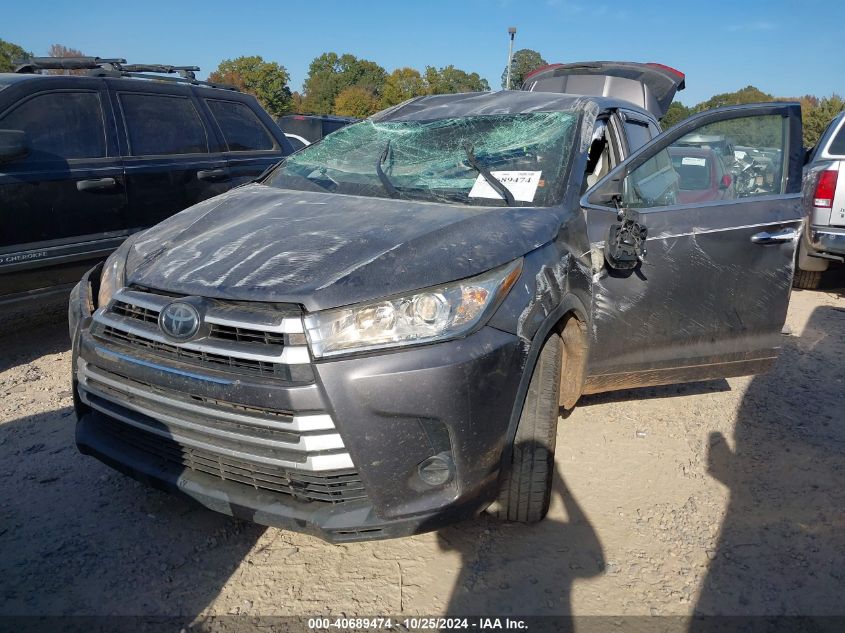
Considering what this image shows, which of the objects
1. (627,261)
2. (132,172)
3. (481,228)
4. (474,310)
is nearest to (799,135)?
(627,261)

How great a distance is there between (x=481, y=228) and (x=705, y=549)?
162 centimetres

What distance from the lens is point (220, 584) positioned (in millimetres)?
2330

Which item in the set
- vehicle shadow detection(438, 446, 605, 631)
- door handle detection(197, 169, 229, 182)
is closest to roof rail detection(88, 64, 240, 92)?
door handle detection(197, 169, 229, 182)

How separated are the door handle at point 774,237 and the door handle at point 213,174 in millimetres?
4033

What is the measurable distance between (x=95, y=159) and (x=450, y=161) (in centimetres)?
283

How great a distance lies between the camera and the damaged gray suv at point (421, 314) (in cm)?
202

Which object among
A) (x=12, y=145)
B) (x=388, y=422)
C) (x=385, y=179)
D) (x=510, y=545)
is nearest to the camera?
(x=388, y=422)

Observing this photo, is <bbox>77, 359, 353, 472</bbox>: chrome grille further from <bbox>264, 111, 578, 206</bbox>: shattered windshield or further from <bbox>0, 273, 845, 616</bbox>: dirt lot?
<bbox>264, 111, 578, 206</bbox>: shattered windshield

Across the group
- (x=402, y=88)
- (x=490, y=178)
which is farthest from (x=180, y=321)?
(x=402, y=88)

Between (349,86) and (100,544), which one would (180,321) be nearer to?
(100,544)

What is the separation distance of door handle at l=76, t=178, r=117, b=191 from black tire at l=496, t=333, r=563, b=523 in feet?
11.5

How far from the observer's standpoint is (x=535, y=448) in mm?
2422

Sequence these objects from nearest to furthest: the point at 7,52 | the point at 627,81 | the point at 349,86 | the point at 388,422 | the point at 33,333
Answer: the point at 388,422, the point at 33,333, the point at 627,81, the point at 7,52, the point at 349,86

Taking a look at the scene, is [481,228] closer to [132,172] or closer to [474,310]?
[474,310]
